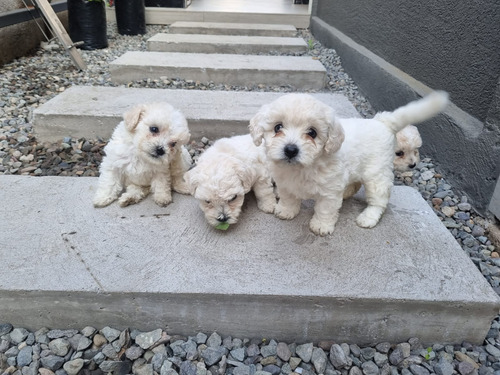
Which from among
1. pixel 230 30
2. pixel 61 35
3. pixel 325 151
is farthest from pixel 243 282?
pixel 230 30

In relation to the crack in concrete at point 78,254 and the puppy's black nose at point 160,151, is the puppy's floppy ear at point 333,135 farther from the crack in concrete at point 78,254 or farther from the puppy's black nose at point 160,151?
the crack in concrete at point 78,254

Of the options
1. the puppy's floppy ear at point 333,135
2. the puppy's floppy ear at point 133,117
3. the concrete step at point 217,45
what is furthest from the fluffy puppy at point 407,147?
the concrete step at point 217,45

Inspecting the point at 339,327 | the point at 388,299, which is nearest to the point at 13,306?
the point at 339,327

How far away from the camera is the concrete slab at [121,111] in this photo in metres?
4.29

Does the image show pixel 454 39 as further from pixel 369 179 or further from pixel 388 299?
pixel 388 299

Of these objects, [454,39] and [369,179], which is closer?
[369,179]

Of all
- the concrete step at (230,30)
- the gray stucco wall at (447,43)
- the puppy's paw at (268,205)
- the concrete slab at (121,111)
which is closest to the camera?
the puppy's paw at (268,205)

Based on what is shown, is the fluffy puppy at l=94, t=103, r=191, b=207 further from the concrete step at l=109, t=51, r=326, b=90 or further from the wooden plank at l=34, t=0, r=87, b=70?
the wooden plank at l=34, t=0, r=87, b=70

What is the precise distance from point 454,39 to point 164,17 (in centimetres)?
877

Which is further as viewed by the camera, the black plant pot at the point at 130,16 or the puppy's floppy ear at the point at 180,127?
the black plant pot at the point at 130,16

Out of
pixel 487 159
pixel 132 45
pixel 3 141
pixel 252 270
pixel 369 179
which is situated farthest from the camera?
pixel 132 45

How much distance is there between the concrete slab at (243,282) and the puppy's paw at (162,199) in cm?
23

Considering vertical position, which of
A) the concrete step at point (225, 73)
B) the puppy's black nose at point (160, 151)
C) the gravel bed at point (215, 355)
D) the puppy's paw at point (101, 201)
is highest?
the puppy's black nose at point (160, 151)

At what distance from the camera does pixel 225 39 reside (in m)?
7.98
